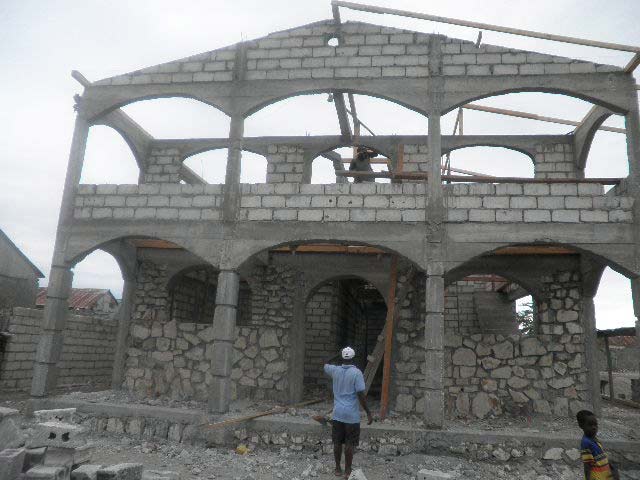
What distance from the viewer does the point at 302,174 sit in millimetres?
10711

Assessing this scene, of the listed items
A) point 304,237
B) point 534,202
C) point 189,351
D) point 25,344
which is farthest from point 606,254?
point 25,344

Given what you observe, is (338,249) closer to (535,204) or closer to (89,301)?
(535,204)

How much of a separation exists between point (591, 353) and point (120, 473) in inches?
316

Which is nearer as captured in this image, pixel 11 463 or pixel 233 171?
pixel 11 463

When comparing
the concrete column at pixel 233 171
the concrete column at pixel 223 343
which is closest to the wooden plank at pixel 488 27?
the concrete column at pixel 233 171

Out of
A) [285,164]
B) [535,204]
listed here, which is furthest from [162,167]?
[535,204]

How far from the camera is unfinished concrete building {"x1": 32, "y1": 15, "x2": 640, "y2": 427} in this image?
7496 mm

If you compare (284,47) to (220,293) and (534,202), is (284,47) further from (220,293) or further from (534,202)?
(534,202)

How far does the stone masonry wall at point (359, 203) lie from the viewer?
24.2ft

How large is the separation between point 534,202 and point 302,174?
5058mm

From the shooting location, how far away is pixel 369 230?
7715 mm

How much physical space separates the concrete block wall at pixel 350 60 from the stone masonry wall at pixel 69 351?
235 inches

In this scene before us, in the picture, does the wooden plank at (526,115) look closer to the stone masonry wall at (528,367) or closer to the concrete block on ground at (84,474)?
the stone masonry wall at (528,367)

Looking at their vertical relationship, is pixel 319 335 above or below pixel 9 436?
above
